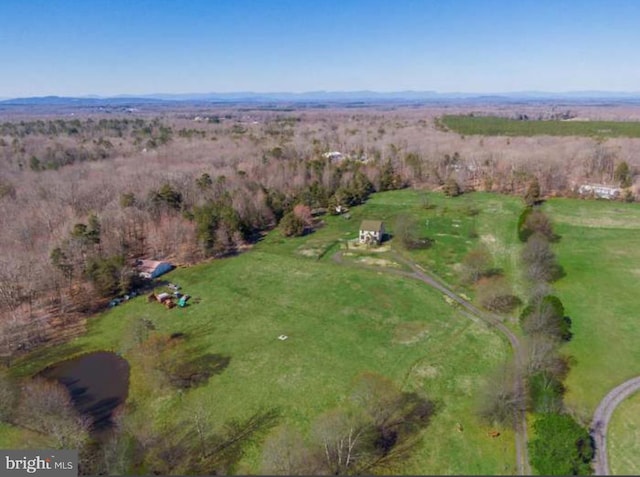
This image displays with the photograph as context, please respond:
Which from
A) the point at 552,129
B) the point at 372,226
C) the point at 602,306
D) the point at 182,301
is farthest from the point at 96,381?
the point at 552,129

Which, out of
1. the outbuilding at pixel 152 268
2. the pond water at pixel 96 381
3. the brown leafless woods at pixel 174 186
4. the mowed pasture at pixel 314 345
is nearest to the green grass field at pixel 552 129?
the brown leafless woods at pixel 174 186

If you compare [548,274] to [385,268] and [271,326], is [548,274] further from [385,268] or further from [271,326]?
[271,326]

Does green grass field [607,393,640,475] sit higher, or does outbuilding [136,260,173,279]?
outbuilding [136,260,173,279]

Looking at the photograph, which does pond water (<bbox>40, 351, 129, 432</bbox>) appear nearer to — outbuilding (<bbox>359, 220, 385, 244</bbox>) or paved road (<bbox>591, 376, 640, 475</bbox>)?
paved road (<bbox>591, 376, 640, 475</bbox>)

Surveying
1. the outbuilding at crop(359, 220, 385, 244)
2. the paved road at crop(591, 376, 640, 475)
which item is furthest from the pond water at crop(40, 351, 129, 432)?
the outbuilding at crop(359, 220, 385, 244)

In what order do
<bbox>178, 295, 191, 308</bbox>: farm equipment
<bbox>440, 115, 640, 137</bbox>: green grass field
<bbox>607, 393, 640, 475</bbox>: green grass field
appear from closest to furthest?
<bbox>607, 393, 640, 475</bbox>: green grass field → <bbox>178, 295, 191, 308</bbox>: farm equipment → <bbox>440, 115, 640, 137</bbox>: green grass field

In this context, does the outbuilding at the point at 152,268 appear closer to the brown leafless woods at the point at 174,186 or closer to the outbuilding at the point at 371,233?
the brown leafless woods at the point at 174,186
